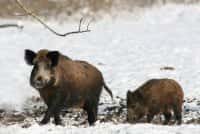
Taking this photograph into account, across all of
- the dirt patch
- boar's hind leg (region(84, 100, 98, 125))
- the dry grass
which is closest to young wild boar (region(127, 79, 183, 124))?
the dirt patch

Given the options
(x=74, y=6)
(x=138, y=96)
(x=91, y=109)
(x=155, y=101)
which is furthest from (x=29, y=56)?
(x=74, y=6)

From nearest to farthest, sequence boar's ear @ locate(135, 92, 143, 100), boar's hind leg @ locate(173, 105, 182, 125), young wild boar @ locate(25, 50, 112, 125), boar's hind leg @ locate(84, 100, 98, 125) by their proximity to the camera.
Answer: young wild boar @ locate(25, 50, 112, 125)
boar's hind leg @ locate(84, 100, 98, 125)
boar's ear @ locate(135, 92, 143, 100)
boar's hind leg @ locate(173, 105, 182, 125)

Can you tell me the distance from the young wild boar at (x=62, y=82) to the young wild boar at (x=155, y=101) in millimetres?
768

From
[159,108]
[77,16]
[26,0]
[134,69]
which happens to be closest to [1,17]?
[26,0]

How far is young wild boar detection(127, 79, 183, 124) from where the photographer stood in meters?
12.1

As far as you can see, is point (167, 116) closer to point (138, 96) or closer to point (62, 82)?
point (138, 96)

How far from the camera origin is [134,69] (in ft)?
69.2

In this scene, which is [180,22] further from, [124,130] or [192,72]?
[124,130]

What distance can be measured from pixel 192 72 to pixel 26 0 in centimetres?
1463

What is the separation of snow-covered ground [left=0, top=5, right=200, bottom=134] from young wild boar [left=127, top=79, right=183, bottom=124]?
5.46 ft

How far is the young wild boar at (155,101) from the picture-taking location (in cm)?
1209

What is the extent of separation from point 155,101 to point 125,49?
1311 cm

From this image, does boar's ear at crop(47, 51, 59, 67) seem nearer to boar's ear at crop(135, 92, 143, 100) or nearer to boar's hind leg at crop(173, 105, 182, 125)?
boar's ear at crop(135, 92, 143, 100)

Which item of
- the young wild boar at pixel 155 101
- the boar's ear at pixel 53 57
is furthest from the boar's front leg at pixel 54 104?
the young wild boar at pixel 155 101
